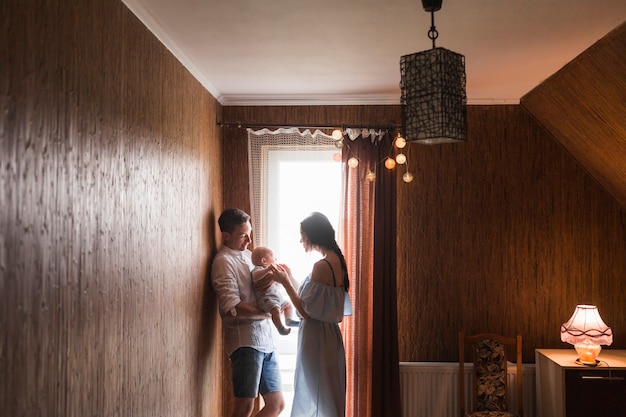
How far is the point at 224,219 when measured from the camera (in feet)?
13.5

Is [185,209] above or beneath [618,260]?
above

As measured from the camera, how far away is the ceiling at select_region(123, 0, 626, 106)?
2.74 m

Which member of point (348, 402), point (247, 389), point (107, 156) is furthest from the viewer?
point (348, 402)

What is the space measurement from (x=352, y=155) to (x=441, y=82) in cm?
219

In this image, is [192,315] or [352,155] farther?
[352,155]

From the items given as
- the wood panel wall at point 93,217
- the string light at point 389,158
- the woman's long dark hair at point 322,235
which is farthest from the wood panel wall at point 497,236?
the wood panel wall at point 93,217

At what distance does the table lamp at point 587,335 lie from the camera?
12.9 feet

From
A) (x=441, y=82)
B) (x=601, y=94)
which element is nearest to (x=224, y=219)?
(x=441, y=82)

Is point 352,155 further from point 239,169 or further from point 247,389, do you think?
point 247,389

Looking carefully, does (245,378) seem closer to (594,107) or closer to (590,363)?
(590,363)

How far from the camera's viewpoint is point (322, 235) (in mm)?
3967

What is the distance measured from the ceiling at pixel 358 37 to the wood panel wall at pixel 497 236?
0.56m

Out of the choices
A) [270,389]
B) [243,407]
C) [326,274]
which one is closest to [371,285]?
[326,274]

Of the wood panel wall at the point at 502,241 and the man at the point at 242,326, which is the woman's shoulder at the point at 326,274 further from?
the wood panel wall at the point at 502,241
